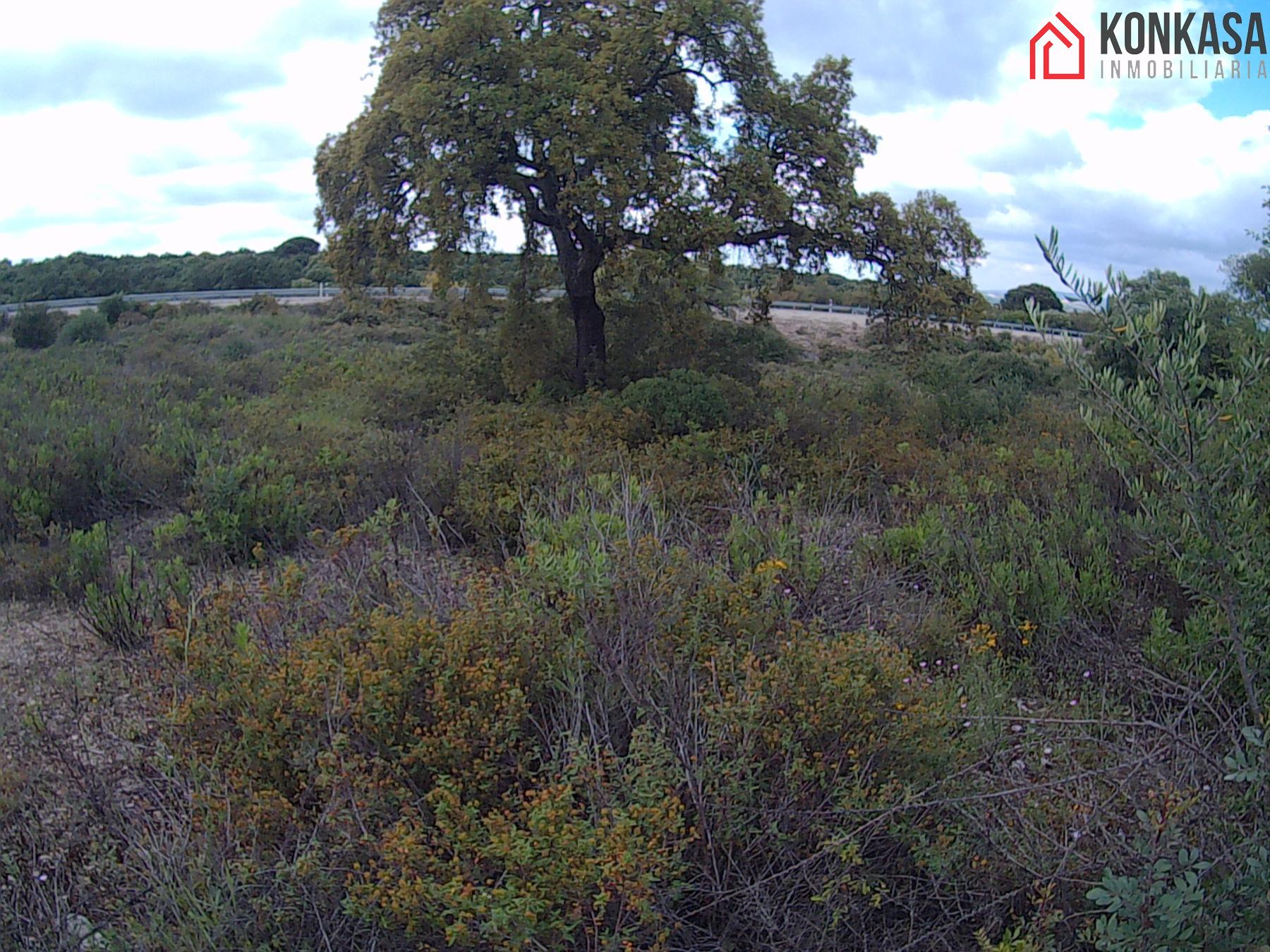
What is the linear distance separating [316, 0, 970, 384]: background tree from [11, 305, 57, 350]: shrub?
1148 centimetres

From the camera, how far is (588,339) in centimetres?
1277

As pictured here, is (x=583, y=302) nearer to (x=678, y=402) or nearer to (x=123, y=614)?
(x=678, y=402)

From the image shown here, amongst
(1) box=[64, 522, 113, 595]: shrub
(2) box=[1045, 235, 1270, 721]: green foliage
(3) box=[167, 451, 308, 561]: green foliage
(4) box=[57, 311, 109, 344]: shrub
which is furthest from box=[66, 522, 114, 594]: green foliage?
(4) box=[57, 311, 109, 344]: shrub

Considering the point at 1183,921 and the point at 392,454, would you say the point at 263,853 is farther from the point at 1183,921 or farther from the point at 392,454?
the point at 392,454

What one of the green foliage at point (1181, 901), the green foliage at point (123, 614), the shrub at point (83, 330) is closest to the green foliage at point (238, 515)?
the green foliage at point (123, 614)

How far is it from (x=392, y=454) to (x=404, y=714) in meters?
4.64

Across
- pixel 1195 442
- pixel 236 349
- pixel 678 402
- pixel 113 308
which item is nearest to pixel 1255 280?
pixel 1195 442

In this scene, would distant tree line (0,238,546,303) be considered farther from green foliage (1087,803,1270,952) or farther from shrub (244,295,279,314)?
green foliage (1087,803,1270,952)

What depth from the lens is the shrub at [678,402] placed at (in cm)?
973

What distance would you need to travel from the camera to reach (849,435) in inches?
367

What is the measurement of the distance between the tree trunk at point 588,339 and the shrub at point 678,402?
195cm

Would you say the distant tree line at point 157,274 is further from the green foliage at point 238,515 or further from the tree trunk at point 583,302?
the green foliage at point 238,515

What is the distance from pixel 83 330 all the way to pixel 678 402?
15796mm

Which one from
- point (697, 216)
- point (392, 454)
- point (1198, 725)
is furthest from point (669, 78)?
point (1198, 725)
